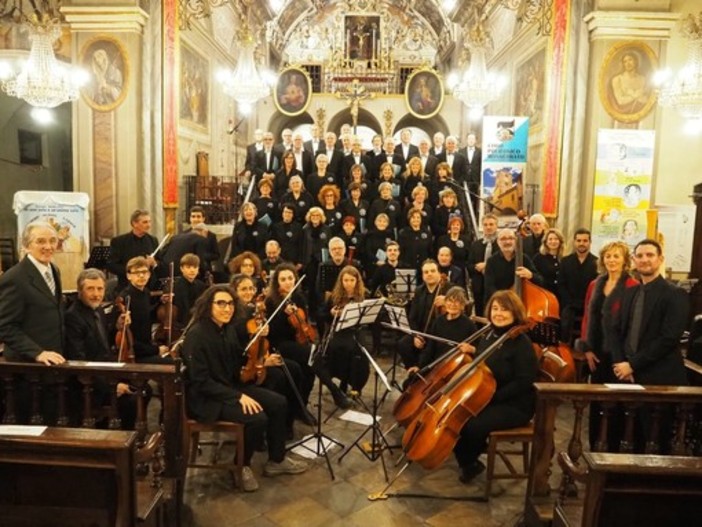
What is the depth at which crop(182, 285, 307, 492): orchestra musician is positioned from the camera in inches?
139

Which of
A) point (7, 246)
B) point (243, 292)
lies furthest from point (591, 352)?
point (7, 246)

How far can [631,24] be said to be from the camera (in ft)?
26.2

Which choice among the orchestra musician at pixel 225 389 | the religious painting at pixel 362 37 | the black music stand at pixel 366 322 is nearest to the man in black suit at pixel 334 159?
the black music stand at pixel 366 322

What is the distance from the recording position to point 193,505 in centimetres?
348

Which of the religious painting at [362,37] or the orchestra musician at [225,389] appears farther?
the religious painting at [362,37]

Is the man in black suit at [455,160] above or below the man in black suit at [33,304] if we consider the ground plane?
above

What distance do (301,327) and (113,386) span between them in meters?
1.85

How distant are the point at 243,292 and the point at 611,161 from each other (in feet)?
20.0

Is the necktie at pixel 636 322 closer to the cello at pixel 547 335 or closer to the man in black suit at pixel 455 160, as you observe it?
the cello at pixel 547 335

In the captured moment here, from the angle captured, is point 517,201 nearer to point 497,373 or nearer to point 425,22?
point 497,373

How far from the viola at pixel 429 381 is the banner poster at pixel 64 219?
5.28m

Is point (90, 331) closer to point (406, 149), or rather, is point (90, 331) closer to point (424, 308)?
point (424, 308)

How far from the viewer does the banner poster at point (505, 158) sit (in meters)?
8.01

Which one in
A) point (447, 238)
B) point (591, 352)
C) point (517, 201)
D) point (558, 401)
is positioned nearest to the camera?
point (558, 401)
